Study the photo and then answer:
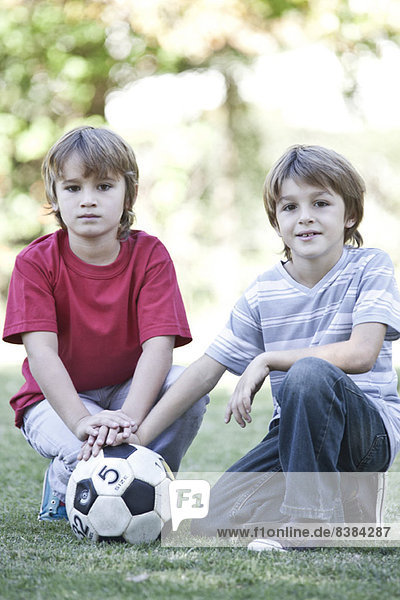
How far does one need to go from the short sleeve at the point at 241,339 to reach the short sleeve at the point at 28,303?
0.56 metres

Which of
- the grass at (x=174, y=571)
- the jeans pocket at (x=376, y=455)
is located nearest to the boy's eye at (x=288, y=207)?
the jeans pocket at (x=376, y=455)

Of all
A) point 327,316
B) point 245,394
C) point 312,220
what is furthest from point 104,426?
point 312,220

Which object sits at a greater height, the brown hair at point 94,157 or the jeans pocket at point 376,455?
the brown hair at point 94,157

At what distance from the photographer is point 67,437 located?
99.9 inches

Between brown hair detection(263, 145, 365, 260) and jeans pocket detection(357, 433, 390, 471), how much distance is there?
682 millimetres

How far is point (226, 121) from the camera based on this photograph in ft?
40.8

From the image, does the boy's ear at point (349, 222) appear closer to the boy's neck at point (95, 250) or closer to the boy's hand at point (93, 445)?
the boy's neck at point (95, 250)

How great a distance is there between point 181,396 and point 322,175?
81cm

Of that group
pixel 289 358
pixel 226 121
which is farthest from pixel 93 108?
pixel 289 358

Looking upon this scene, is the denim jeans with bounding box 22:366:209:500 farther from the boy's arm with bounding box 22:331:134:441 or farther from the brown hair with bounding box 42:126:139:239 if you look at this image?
the brown hair with bounding box 42:126:139:239

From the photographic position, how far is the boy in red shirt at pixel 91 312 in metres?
2.53

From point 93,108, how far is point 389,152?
532 centimetres

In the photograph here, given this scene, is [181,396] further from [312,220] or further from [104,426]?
[312,220]

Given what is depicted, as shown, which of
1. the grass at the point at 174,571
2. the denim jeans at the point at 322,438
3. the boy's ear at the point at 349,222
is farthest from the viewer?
the boy's ear at the point at 349,222
